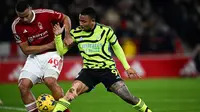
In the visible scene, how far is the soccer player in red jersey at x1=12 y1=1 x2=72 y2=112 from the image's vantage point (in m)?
11.3

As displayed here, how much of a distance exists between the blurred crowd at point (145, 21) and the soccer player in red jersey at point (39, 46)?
445 inches

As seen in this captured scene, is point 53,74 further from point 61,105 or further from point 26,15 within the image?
point 26,15

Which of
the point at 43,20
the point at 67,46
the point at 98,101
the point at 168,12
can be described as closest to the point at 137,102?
the point at 67,46

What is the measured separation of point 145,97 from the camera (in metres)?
16.8

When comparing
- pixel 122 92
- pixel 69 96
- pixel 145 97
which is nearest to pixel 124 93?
pixel 122 92

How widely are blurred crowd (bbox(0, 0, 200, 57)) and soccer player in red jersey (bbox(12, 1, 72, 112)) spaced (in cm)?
1129

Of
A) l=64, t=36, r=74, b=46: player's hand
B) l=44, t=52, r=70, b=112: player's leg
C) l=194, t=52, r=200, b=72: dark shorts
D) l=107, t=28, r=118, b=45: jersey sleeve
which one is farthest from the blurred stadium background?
l=107, t=28, r=118, b=45: jersey sleeve

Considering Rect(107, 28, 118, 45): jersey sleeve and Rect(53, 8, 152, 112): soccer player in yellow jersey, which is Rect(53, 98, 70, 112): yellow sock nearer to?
Rect(53, 8, 152, 112): soccer player in yellow jersey

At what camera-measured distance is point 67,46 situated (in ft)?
36.1

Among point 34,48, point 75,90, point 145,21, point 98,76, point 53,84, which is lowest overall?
point 75,90

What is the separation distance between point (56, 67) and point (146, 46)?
12.8m

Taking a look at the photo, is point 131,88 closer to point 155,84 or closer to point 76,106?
point 155,84

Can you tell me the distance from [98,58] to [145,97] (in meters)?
6.31

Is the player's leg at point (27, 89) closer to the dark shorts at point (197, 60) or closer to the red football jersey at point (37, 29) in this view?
the red football jersey at point (37, 29)
